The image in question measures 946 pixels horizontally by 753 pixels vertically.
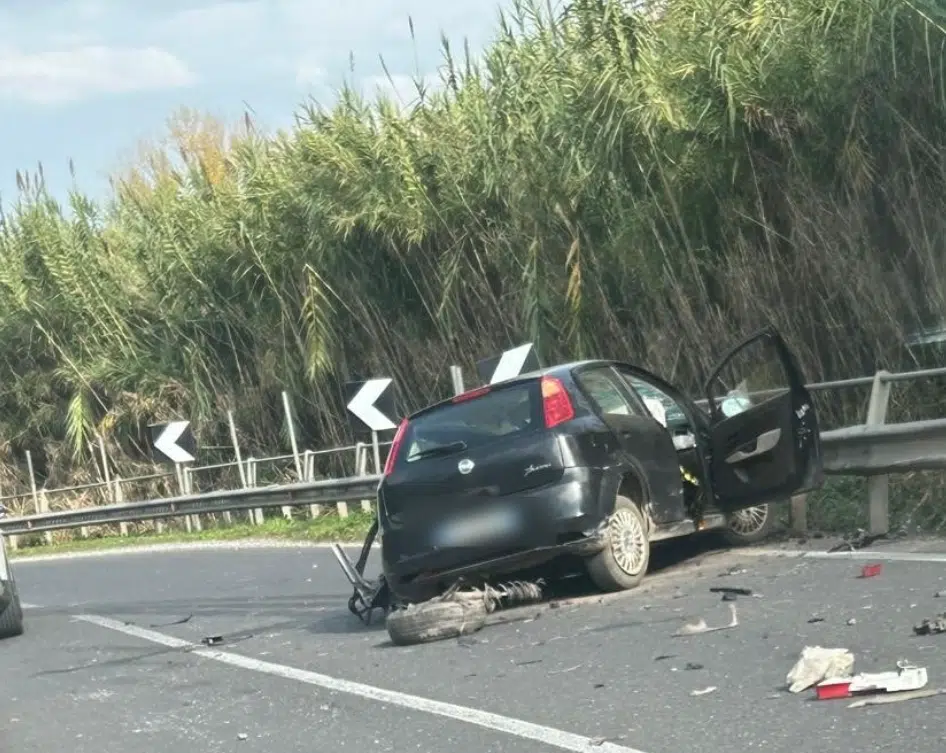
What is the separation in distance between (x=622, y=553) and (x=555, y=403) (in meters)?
1.01

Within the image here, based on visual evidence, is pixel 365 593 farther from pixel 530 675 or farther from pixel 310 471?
pixel 310 471

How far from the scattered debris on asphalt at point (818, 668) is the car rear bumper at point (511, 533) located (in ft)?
9.06

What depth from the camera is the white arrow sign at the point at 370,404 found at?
17000 mm

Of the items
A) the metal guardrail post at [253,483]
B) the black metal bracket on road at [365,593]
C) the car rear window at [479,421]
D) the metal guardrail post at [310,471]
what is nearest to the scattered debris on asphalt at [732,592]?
the car rear window at [479,421]

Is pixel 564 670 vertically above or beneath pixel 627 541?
beneath

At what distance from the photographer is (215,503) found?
77.6ft

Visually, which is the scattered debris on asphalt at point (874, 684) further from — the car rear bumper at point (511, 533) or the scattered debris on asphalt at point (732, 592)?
the car rear bumper at point (511, 533)

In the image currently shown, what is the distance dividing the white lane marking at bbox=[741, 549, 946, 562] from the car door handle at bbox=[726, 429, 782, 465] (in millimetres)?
780

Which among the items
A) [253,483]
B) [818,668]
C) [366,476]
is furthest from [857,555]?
[253,483]

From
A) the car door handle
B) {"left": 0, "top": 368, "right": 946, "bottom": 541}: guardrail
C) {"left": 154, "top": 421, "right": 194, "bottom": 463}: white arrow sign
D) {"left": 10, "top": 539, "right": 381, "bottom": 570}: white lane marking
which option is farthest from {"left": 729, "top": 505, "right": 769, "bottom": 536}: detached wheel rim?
{"left": 154, "top": 421, "right": 194, "bottom": 463}: white arrow sign

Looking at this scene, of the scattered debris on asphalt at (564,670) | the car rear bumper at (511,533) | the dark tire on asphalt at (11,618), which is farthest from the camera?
the dark tire on asphalt at (11,618)

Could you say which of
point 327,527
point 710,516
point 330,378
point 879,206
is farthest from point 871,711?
point 330,378

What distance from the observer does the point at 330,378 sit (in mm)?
24188

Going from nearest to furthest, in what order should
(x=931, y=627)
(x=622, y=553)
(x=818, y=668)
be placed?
(x=818, y=668) → (x=931, y=627) → (x=622, y=553)
